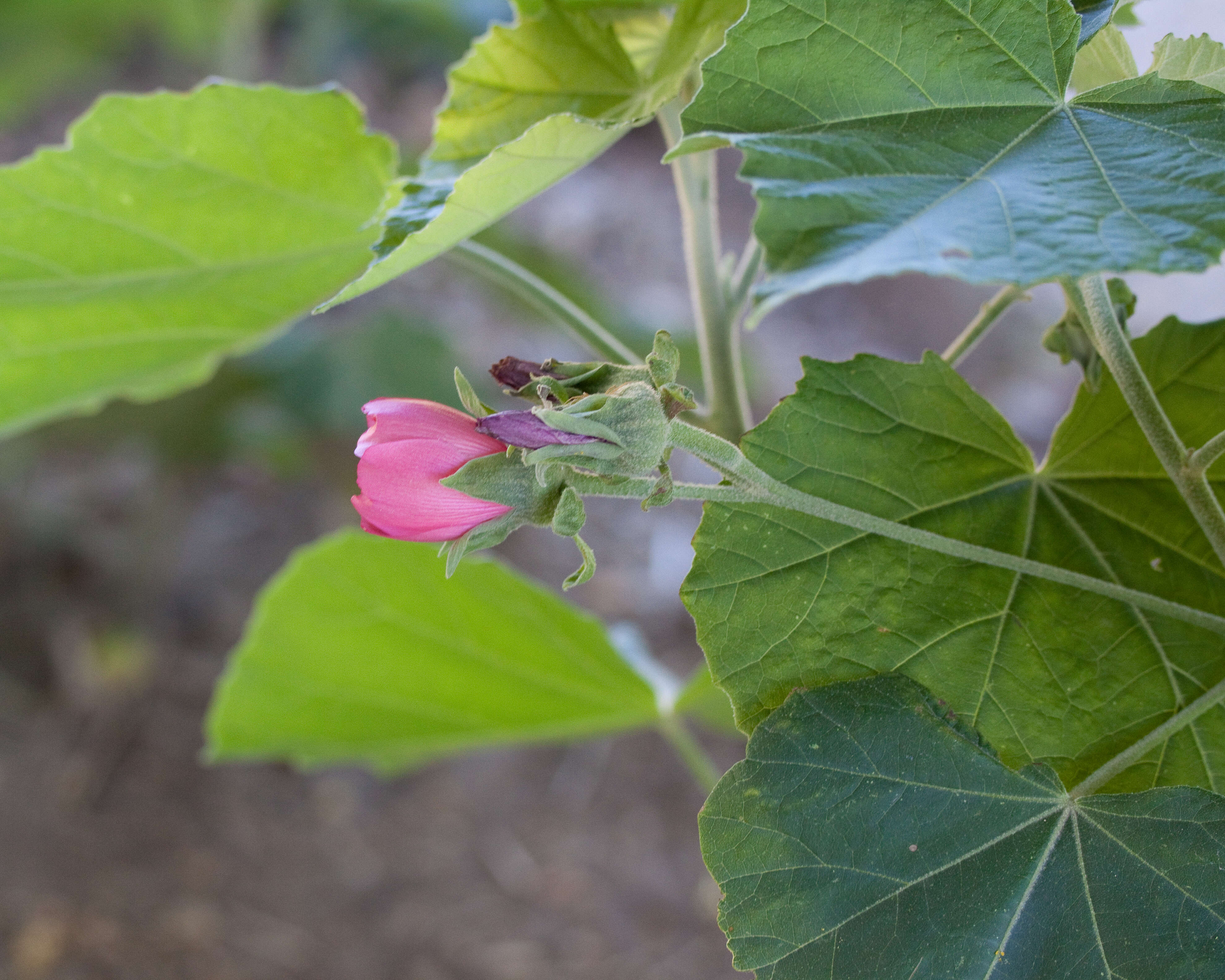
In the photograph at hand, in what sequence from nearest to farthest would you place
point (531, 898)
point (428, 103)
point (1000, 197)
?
1. point (1000, 197)
2. point (531, 898)
3. point (428, 103)

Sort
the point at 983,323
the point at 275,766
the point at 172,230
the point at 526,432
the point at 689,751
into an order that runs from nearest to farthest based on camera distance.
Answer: the point at 526,432 → the point at 983,323 → the point at 172,230 → the point at 689,751 → the point at 275,766

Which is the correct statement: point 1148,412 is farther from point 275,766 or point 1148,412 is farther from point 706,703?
point 275,766

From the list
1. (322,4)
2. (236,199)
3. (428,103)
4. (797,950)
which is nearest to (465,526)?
(797,950)

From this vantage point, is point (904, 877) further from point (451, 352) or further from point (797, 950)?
point (451, 352)

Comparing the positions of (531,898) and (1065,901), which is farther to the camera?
(531,898)

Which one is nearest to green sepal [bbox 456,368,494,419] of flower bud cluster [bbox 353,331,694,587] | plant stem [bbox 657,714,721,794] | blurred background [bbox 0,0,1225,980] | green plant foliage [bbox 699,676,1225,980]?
flower bud cluster [bbox 353,331,694,587]

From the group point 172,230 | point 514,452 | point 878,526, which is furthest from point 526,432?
point 172,230

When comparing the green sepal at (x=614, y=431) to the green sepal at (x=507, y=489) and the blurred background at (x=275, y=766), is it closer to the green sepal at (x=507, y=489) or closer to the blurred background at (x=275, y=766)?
the green sepal at (x=507, y=489)
